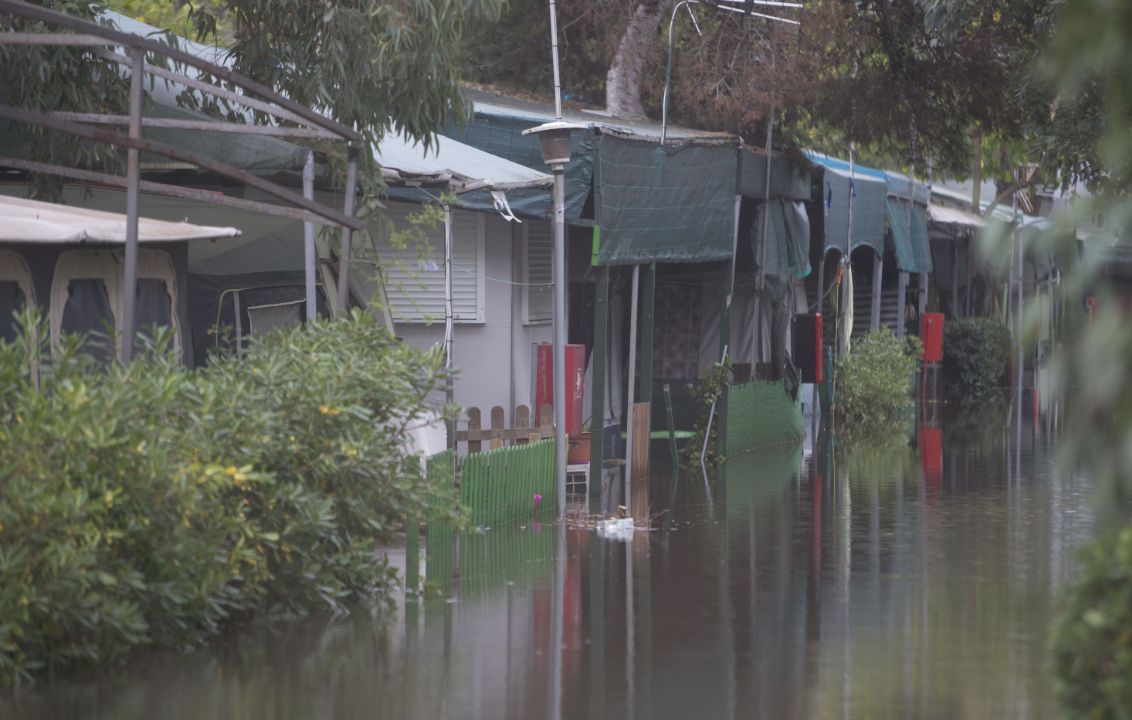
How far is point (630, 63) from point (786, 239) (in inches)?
180

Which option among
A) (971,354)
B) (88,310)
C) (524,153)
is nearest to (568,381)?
(524,153)

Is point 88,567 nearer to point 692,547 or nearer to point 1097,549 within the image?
point 1097,549

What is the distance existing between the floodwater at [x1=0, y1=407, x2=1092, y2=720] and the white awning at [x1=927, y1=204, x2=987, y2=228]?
17.4 meters

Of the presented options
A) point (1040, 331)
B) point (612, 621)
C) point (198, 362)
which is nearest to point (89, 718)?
point (612, 621)

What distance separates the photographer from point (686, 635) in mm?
9000

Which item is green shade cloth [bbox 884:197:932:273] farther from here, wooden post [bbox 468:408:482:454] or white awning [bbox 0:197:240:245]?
white awning [bbox 0:197:240:245]

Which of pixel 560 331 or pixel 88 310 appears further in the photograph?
pixel 560 331

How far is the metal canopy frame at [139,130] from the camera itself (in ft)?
29.2

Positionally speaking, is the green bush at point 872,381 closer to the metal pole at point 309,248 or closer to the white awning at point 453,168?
the white awning at point 453,168

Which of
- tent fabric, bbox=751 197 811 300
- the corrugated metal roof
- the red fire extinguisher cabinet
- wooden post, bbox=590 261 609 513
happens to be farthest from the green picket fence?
tent fabric, bbox=751 197 811 300

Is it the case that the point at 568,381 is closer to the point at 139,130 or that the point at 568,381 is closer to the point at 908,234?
the point at 139,130

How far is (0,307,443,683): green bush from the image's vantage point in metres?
7.21

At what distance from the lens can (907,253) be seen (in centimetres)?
2831

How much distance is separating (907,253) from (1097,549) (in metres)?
24.4
